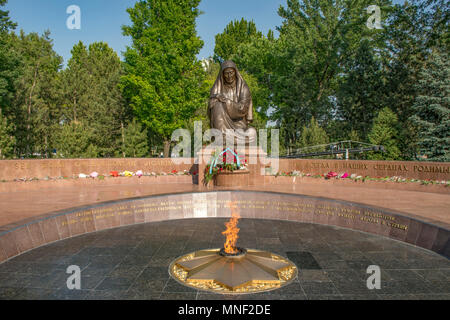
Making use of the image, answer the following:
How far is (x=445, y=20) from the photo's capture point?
958 inches

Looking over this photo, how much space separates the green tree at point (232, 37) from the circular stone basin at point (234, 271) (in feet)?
145

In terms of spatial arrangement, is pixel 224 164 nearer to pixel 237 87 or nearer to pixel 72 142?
pixel 237 87

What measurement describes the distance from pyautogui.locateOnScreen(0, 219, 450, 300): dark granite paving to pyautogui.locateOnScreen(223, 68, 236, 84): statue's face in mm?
8336

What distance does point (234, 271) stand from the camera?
16.3 ft

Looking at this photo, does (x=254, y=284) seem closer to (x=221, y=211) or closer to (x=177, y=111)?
(x=221, y=211)

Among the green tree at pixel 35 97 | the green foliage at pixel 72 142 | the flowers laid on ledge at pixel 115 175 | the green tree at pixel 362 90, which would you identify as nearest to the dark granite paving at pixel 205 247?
the flowers laid on ledge at pixel 115 175

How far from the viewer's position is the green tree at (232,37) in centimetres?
4659

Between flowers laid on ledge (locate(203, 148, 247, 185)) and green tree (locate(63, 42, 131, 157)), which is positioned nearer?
flowers laid on ledge (locate(203, 148, 247, 185))

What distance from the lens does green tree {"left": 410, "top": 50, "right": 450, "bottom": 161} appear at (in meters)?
16.3

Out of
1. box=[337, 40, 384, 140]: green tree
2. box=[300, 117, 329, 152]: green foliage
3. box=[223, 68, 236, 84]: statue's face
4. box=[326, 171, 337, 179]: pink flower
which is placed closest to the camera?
box=[326, 171, 337, 179]: pink flower

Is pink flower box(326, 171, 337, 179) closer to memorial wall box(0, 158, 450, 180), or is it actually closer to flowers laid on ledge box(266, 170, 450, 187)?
flowers laid on ledge box(266, 170, 450, 187)

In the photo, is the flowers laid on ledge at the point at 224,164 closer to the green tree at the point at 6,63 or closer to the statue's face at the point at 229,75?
the statue's face at the point at 229,75

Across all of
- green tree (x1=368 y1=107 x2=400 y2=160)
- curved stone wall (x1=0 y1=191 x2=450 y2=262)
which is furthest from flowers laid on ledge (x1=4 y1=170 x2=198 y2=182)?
green tree (x1=368 y1=107 x2=400 y2=160)

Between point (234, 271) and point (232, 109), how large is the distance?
988 centimetres
